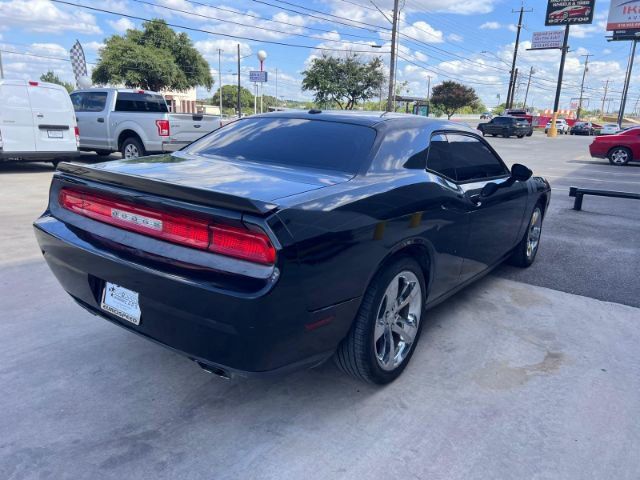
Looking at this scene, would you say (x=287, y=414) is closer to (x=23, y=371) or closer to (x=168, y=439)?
(x=168, y=439)

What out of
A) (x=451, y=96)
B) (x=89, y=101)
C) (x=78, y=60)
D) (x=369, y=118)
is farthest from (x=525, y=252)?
(x=451, y=96)

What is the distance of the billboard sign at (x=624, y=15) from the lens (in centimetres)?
4234

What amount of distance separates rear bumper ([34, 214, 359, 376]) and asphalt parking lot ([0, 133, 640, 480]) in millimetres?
423

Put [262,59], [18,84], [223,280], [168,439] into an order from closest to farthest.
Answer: [223,280] < [168,439] < [18,84] < [262,59]

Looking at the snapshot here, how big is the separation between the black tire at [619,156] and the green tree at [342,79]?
2613cm

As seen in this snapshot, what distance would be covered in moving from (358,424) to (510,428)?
30.3 inches

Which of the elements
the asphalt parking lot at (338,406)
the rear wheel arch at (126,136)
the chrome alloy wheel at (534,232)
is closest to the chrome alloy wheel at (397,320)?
the asphalt parking lot at (338,406)

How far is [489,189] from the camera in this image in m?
3.69

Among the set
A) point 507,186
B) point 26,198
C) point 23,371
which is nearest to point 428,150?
point 507,186

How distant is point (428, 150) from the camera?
10.5 feet

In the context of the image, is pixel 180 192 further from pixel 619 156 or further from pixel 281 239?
pixel 619 156

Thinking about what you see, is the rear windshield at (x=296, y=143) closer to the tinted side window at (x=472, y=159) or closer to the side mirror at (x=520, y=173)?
the tinted side window at (x=472, y=159)

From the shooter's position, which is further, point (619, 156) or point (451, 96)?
point (451, 96)

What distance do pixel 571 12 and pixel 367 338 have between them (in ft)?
167
